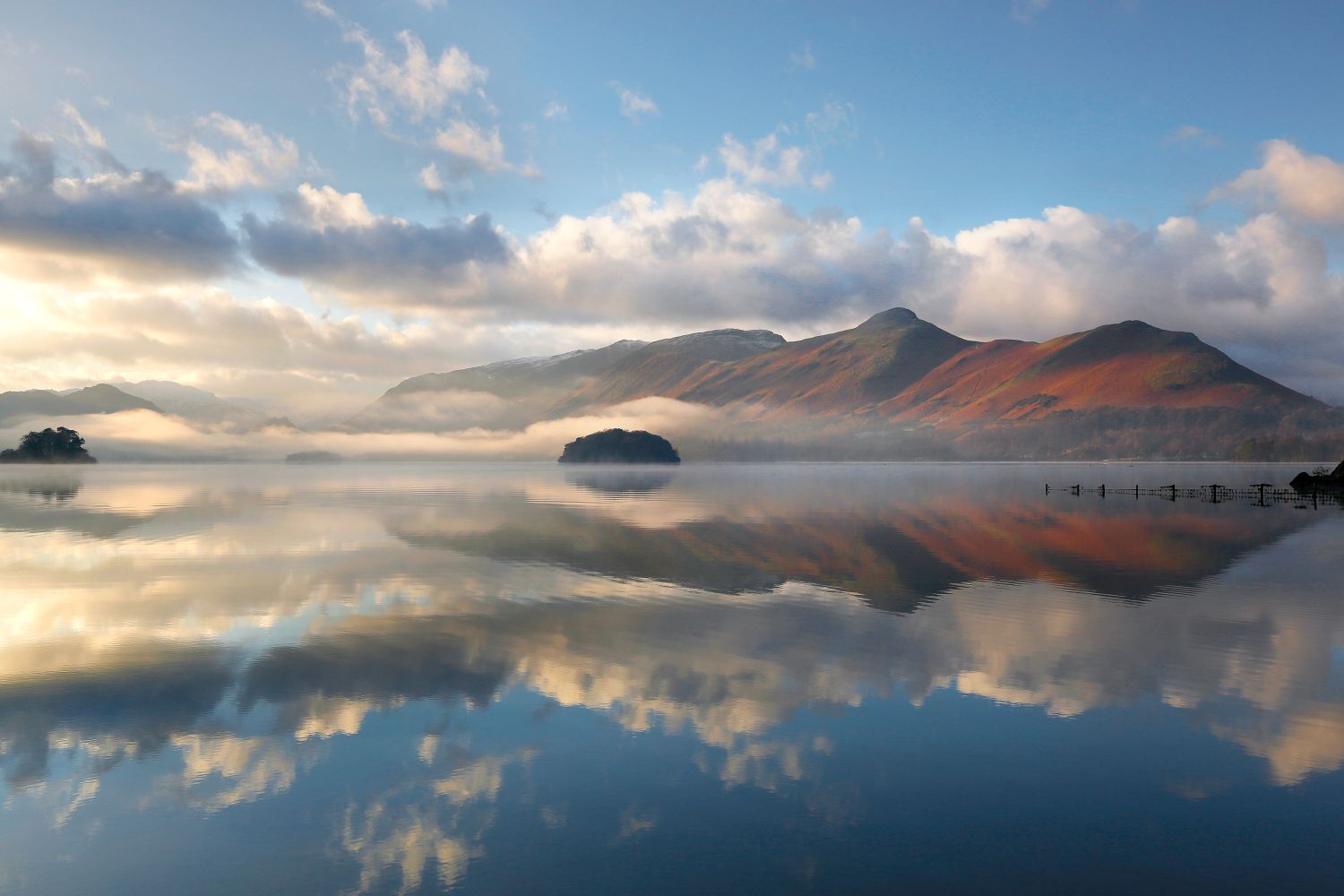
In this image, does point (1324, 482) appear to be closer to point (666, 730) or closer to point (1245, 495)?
point (1245, 495)

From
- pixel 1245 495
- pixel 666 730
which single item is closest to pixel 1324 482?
pixel 1245 495

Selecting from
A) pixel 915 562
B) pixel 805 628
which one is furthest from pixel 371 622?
pixel 915 562

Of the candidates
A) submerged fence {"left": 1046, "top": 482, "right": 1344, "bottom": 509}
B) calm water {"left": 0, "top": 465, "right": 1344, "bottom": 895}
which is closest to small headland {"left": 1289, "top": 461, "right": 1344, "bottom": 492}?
submerged fence {"left": 1046, "top": 482, "right": 1344, "bottom": 509}

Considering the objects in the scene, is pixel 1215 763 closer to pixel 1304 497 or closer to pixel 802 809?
pixel 802 809

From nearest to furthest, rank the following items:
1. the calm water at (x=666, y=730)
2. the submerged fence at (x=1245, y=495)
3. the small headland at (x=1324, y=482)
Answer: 1. the calm water at (x=666, y=730)
2. the submerged fence at (x=1245, y=495)
3. the small headland at (x=1324, y=482)

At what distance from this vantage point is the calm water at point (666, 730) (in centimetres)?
1082

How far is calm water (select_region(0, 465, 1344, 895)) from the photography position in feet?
35.5

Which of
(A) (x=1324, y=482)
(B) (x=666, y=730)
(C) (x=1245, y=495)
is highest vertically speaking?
(A) (x=1324, y=482)

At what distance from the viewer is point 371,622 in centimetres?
2506

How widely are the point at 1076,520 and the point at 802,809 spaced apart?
62927 mm

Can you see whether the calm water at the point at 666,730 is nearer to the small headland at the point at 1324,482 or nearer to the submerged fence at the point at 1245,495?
the submerged fence at the point at 1245,495

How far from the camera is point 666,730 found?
15562 millimetres

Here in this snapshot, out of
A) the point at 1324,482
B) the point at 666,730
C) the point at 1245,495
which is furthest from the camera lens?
the point at 1324,482

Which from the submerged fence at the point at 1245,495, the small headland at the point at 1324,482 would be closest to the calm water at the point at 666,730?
the submerged fence at the point at 1245,495
